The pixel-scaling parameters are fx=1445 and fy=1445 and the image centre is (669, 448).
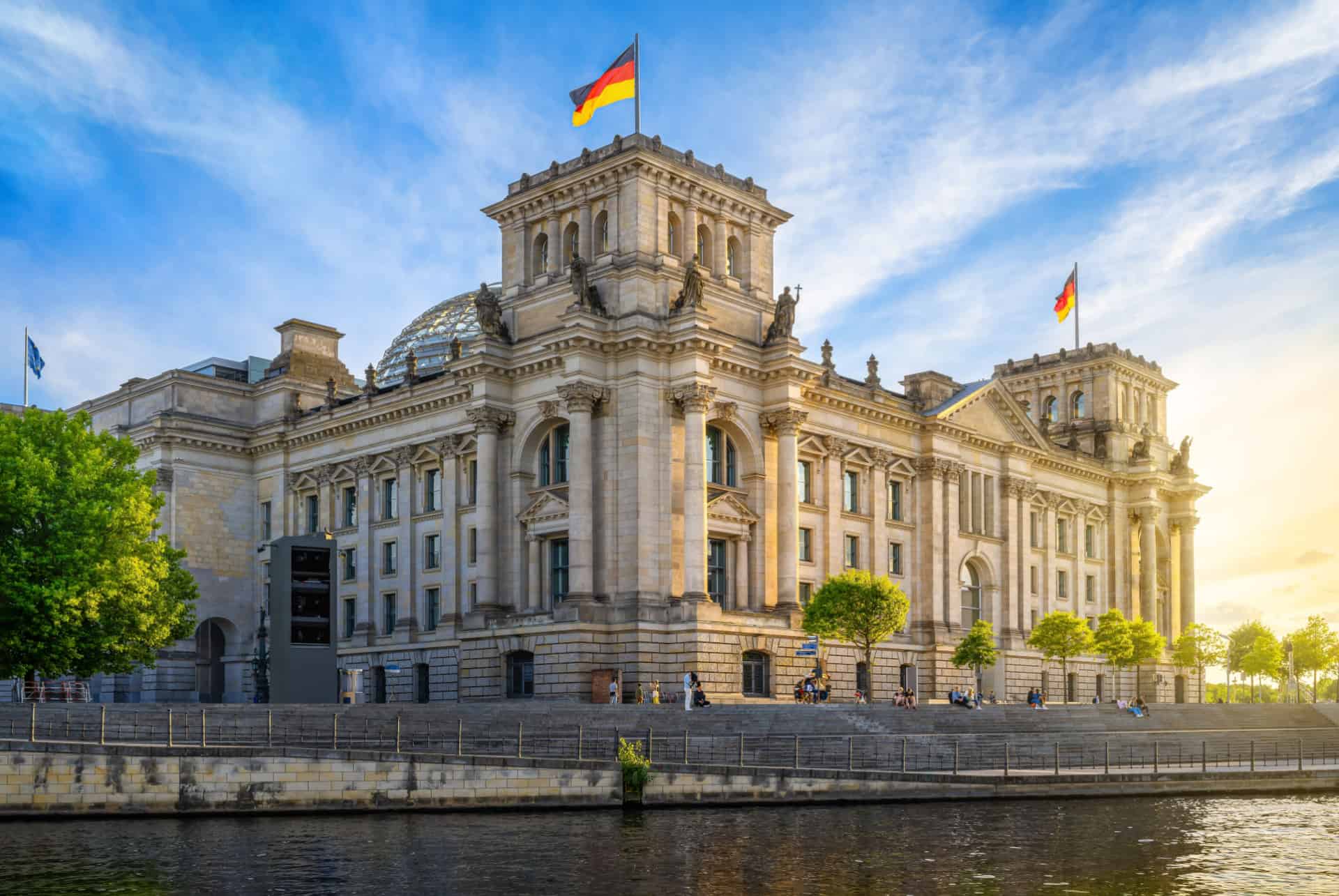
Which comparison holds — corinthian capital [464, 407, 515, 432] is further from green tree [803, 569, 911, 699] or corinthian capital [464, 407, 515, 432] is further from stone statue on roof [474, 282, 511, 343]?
green tree [803, 569, 911, 699]

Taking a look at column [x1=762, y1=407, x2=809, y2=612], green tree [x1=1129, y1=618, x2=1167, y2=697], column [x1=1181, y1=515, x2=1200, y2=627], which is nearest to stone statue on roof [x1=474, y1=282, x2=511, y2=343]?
column [x1=762, y1=407, x2=809, y2=612]

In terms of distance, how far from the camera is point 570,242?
230 ft

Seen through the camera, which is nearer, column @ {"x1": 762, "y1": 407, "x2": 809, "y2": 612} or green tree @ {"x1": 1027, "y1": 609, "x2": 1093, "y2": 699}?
column @ {"x1": 762, "y1": 407, "x2": 809, "y2": 612}

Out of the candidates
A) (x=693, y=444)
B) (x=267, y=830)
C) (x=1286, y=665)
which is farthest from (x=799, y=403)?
(x=1286, y=665)

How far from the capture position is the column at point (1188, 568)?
105m

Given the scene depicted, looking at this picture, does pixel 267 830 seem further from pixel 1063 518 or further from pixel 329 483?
pixel 1063 518

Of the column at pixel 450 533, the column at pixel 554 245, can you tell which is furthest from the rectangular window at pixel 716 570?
the column at pixel 554 245

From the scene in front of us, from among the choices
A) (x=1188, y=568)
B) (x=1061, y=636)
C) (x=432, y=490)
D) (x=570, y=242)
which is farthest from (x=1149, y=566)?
(x=432, y=490)

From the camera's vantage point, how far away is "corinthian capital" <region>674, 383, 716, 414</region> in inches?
2491

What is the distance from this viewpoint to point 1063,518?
313 ft

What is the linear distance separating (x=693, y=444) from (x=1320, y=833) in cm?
3289

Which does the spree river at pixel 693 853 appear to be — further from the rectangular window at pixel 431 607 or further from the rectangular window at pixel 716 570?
the rectangular window at pixel 431 607

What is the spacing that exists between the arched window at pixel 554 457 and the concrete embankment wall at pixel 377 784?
1101 inches

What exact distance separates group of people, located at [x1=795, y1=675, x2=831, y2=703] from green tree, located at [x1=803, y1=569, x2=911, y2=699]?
2.05 meters
